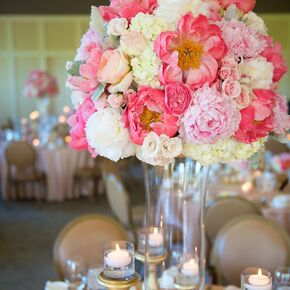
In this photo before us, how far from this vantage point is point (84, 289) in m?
2.21

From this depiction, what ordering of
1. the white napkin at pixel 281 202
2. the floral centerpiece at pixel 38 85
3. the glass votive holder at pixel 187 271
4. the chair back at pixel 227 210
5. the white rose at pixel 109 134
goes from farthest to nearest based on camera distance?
the floral centerpiece at pixel 38 85
the white napkin at pixel 281 202
the chair back at pixel 227 210
the glass votive holder at pixel 187 271
the white rose at pixel 109 134

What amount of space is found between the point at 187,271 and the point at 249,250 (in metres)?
1.03

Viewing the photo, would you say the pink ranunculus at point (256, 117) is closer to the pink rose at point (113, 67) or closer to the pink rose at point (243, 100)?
the pink rose at point (243, 100)

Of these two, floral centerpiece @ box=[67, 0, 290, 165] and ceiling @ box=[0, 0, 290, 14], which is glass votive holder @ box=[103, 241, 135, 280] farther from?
ceiling @ box=[0, 0, 290, 14]

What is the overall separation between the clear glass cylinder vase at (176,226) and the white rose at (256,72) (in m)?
0.33

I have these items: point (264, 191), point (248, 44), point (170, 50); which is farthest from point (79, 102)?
point (264, 191)

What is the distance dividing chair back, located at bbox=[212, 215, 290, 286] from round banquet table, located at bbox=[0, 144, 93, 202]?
4.43m

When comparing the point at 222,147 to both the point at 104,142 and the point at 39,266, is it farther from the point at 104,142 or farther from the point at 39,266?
the point at 39,266

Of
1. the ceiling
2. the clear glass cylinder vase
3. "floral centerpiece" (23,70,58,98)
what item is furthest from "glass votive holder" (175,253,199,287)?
the ceiling

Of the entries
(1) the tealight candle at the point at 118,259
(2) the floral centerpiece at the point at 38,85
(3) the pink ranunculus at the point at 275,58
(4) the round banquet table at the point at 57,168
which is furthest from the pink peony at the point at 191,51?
(2) the floral centerpiece at the point at 38,85

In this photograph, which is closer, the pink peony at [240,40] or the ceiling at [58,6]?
the pink peony at [240,40]

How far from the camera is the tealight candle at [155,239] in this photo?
→ 1.83 meters

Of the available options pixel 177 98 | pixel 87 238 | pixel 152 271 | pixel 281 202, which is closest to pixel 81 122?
pixel 177 98

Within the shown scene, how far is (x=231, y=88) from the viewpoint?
1.40m
